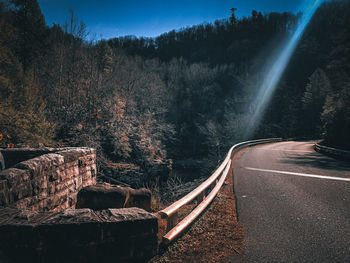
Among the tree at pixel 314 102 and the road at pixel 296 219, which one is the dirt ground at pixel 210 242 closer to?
the road at pixel 296 219

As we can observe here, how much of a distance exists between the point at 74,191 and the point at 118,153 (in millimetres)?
10459

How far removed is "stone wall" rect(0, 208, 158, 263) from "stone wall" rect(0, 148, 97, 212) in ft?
→ 3.84

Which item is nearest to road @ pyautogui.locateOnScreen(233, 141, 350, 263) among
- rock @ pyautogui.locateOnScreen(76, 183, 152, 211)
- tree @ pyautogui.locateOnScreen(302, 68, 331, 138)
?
rock @ pyautogui.locateOnScreen(76, 183, 152, 211)

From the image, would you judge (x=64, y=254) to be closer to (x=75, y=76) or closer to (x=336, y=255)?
(x=336, y=255)

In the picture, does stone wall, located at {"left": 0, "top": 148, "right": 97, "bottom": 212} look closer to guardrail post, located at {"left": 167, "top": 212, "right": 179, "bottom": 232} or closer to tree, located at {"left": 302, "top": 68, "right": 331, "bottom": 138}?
guardrail post, located at {"left": 167, "top": 212, "right": 179, "bottom": 232}

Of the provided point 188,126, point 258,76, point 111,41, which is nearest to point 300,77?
point 258,76

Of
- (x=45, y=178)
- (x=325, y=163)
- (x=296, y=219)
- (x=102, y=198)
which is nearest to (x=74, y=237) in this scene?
(x=102, y=198)

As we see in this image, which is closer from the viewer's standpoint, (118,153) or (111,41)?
(118,153)

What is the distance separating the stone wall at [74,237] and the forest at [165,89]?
29.7 ft

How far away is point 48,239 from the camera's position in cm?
220

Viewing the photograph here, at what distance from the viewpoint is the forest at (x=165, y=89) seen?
14031 millimetres

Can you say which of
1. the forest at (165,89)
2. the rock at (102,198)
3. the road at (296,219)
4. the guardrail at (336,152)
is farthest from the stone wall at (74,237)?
the guardrail at (336,152)

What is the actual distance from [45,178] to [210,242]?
12.9ft

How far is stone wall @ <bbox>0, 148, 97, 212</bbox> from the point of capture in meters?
3.31
